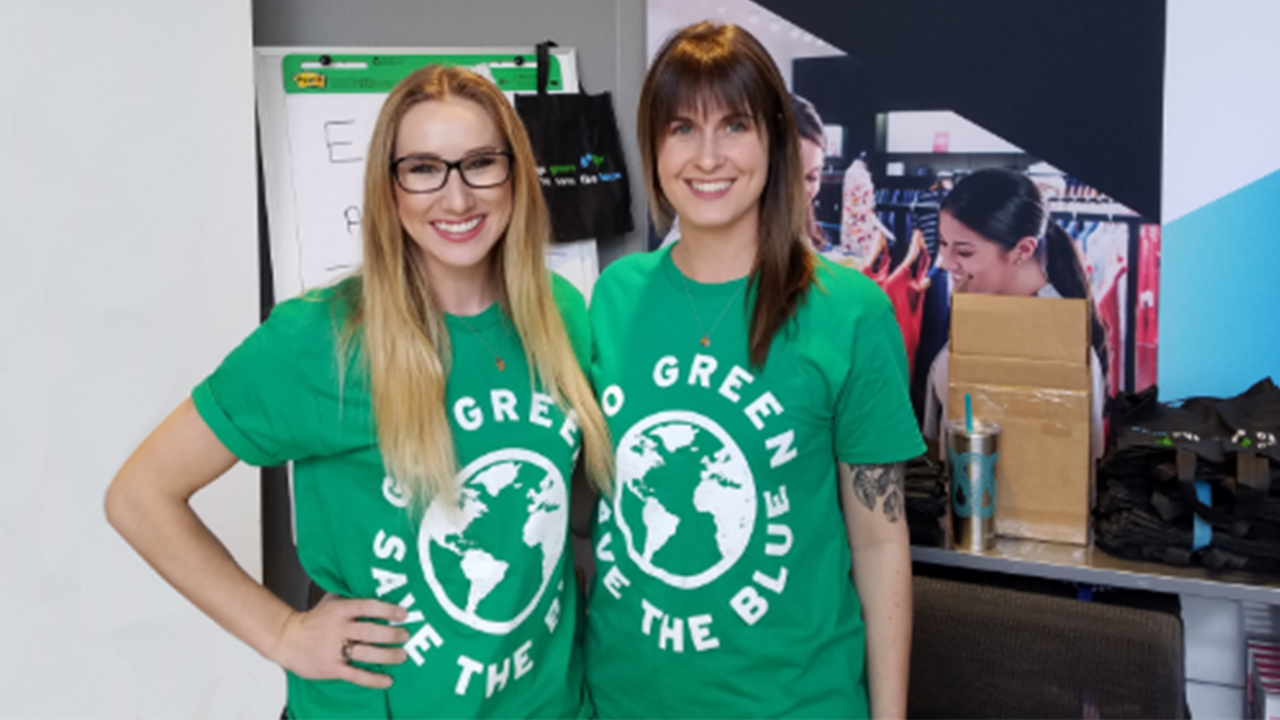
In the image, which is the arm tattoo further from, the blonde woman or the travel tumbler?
the travel tumbler

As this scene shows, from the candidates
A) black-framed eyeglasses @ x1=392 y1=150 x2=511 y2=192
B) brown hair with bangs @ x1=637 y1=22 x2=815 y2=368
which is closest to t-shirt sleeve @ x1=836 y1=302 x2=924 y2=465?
brown hair with bangs @ x1=637 y1=22 x2=815 y2=368

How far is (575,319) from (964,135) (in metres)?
1.33

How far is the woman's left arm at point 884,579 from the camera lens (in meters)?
1.49

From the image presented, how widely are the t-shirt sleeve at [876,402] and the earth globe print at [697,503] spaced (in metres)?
0.17

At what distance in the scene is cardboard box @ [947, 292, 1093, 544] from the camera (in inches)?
82.8

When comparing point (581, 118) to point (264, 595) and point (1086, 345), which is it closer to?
point (1086, 345)

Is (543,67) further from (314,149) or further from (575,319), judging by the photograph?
(575,319)

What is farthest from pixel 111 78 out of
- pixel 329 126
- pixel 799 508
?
pixel 799 508

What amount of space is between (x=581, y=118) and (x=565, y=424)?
1.50m

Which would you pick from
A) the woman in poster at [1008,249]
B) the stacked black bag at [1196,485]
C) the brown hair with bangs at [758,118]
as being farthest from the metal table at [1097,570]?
the brown hair with bangs at [758,118]

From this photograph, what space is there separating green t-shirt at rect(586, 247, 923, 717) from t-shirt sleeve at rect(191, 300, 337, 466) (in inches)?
16.4

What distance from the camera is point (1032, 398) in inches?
84.0

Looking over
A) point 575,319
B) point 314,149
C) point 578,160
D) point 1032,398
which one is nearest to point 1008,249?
point 1032,398

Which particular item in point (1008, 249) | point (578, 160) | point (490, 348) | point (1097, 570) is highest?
point (578, 160)
